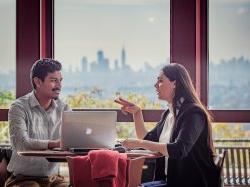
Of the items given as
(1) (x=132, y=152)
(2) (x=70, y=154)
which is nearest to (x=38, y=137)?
(2) (x=70, y=154)

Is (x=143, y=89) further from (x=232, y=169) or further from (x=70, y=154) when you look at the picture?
(x=70, y=154)

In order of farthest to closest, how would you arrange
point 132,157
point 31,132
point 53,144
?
point 31,132 < point 53,144 < point 132,157

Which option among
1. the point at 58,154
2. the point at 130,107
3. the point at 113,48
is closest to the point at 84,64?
the point at 113,48

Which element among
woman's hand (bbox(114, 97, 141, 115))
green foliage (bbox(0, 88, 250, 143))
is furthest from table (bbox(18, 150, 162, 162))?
green foliage (bbox(0, 88, 250, 143))

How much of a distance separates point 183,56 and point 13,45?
1718 mm

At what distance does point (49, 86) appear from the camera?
3.67 meters

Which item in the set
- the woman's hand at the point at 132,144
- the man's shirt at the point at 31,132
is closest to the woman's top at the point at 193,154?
the woman's hand at the point at 132,144

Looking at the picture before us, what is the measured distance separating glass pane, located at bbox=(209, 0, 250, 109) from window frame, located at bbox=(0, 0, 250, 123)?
0.25 ft

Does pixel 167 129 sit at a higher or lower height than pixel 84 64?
lower

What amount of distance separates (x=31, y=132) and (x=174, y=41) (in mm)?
1970

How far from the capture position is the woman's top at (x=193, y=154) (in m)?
3.28

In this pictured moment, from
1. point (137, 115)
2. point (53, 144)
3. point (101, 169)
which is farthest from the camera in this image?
point (137, 115)

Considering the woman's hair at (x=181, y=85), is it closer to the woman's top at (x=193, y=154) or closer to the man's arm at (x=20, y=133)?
the woman's top at (x=193, y=154)

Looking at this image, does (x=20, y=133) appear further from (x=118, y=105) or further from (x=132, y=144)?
(x=118, y=105)
